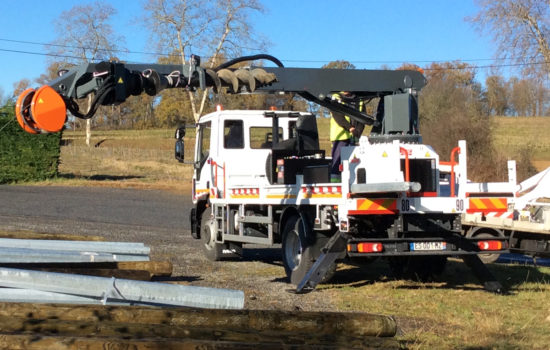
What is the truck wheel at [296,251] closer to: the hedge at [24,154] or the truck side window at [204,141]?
the truck side window at [204,141]

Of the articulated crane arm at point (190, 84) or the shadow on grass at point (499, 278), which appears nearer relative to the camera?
the articulated crane arm at point (190, 84)

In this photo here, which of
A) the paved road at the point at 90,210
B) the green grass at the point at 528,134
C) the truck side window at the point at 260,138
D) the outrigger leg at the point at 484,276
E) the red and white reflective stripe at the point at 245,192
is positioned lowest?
the outrigger leg at the point at 484,276

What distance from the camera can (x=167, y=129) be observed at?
7706 centimetres

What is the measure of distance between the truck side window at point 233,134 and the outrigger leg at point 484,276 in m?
5.14

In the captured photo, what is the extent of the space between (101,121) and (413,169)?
8575cm

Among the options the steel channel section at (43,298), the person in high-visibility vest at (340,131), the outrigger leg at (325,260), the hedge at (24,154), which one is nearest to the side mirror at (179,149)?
the person in high-visibility vest at (340,131)

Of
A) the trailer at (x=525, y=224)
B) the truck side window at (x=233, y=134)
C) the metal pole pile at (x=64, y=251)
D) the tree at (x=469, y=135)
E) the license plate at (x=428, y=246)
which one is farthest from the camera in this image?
the tree at (x=469, y=135)

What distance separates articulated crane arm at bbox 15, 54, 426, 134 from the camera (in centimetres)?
680

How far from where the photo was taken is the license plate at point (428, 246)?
9.50 metres

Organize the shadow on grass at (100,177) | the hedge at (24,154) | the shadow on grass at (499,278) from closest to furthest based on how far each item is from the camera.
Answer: the shadow on grass at (499,278), the hedge at (24,154), the shadow on grass at (100,177)

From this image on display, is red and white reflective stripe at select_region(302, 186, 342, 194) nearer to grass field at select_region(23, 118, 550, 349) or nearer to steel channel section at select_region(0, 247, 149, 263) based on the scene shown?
grass field at select_region(23, 118, 550, 349)

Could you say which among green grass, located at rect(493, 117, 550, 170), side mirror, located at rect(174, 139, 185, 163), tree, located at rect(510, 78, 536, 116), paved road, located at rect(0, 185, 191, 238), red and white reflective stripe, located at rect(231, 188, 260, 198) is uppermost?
tree, located at rect(510, 78, 536, 116)

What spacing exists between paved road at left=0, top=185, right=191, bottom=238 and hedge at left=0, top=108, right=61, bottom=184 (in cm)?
177

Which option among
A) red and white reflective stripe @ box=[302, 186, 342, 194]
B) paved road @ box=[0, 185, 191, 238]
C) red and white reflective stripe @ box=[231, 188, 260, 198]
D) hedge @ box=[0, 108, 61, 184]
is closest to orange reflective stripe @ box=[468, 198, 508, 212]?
red and white reflective stripe @ box=[302, 186, 342, 194]
